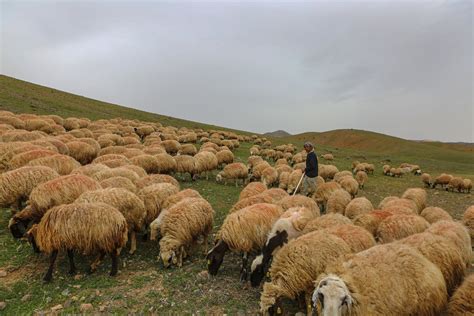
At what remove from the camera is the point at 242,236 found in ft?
24.2

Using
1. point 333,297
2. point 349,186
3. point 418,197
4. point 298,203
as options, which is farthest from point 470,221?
point 333,297

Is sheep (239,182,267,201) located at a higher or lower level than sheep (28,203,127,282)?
higher

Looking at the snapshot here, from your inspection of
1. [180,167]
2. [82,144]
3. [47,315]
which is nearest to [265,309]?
[47,315]

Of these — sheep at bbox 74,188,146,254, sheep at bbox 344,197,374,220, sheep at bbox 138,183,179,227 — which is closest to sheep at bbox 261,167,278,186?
sheep at bbox 344,197,374,220

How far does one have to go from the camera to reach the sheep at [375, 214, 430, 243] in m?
7.57

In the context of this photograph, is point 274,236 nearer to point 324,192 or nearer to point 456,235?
point 456,235

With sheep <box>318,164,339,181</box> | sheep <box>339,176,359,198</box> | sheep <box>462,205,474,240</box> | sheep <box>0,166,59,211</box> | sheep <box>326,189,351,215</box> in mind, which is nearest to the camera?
sheep <box>0,166,59,211</box>

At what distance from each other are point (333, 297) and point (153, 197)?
6.95 meters

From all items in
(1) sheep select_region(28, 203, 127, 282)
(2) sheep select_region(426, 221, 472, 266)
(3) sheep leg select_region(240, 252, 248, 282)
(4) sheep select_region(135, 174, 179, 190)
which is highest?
(2) sheep select_region(426, 221, 472, 266)

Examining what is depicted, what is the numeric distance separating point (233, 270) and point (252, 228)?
4.13 feet

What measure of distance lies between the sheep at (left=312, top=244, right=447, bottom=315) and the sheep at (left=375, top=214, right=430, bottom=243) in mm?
2517

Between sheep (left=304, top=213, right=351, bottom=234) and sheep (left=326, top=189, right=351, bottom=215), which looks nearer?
sheep (left=304, top=213, right=351, bottom=234)

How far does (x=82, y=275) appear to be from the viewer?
6977mm

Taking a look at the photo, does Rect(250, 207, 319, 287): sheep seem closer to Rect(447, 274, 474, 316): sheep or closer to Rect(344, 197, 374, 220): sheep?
Rect(447, 274, 474, 316): sheep
